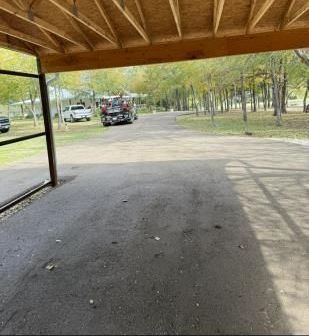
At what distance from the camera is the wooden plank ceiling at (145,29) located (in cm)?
599

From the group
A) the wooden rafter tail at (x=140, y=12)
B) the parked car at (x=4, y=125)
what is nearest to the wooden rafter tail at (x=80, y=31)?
the wooden rafter tail at (x=140, y=12)

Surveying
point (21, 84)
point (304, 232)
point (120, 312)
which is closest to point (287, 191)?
point (304, 232)

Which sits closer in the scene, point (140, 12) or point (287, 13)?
point (140, 12)

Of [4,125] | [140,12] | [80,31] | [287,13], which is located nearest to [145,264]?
[140,12]

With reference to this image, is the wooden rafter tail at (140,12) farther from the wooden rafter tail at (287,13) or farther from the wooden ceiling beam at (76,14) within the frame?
the wooden rafter tail at (287,13)

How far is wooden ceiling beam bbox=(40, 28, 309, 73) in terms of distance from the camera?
7.69m

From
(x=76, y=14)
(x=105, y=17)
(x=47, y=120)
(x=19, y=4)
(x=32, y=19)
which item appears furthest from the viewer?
(x=47, y=120)

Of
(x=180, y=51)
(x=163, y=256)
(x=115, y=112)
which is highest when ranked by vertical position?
(x=180, y=51)

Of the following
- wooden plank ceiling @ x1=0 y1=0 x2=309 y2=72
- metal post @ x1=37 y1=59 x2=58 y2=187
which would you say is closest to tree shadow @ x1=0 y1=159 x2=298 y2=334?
metal post @ x1=37 y1=59 x2=58 y2=187

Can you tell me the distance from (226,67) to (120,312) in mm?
19757

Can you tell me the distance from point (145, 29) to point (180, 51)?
1304mm

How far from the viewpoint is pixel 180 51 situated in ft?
26.7

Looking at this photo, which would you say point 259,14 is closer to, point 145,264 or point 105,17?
point 105,17

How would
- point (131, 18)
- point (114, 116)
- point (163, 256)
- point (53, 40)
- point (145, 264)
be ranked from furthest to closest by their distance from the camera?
point (114, 116) < point (53, 40) < point (131, 18) < point (163, 256) < point (145, 264)
